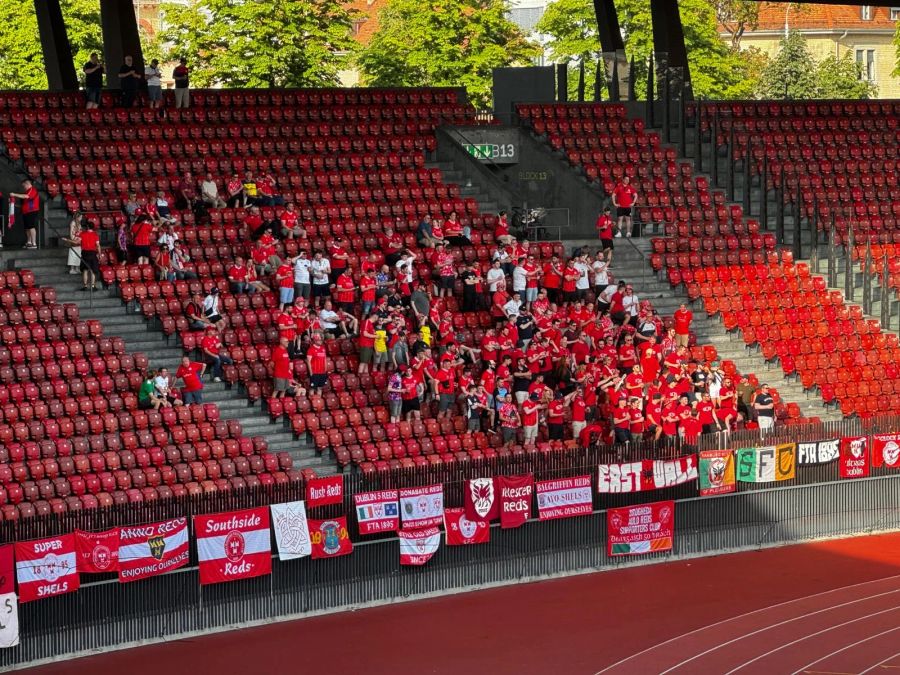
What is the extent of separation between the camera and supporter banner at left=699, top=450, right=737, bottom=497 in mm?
28281

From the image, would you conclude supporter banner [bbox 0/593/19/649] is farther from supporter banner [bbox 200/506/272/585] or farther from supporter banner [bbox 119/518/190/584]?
supporter banner [bbox 200/506/272/585]

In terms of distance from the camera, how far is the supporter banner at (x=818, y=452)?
96.1ft

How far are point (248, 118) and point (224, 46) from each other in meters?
26.5

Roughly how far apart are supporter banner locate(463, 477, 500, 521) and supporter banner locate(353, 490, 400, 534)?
4.33 ft

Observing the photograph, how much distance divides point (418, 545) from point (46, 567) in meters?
6.25

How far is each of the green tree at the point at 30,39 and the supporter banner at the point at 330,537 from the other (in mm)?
39093

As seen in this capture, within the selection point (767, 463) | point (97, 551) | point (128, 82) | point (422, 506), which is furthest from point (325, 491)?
point (128, 82)

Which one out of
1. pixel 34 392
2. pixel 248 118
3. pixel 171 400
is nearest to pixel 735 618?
pixel 171 400

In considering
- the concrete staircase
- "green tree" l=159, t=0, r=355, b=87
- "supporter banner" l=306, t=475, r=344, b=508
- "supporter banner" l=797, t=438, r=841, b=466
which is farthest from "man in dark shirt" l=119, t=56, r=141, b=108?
"green tree" l=159, t=0, r=355, b=87

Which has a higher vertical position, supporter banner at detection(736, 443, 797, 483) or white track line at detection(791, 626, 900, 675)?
supporter banner at detection(736, 443, 797, 483)

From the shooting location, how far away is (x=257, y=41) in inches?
2426

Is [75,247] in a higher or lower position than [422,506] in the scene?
higher

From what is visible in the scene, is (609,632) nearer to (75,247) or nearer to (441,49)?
(75,247)

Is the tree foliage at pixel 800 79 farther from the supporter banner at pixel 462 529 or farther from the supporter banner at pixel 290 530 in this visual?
the supporter banner at pixel 290 530
